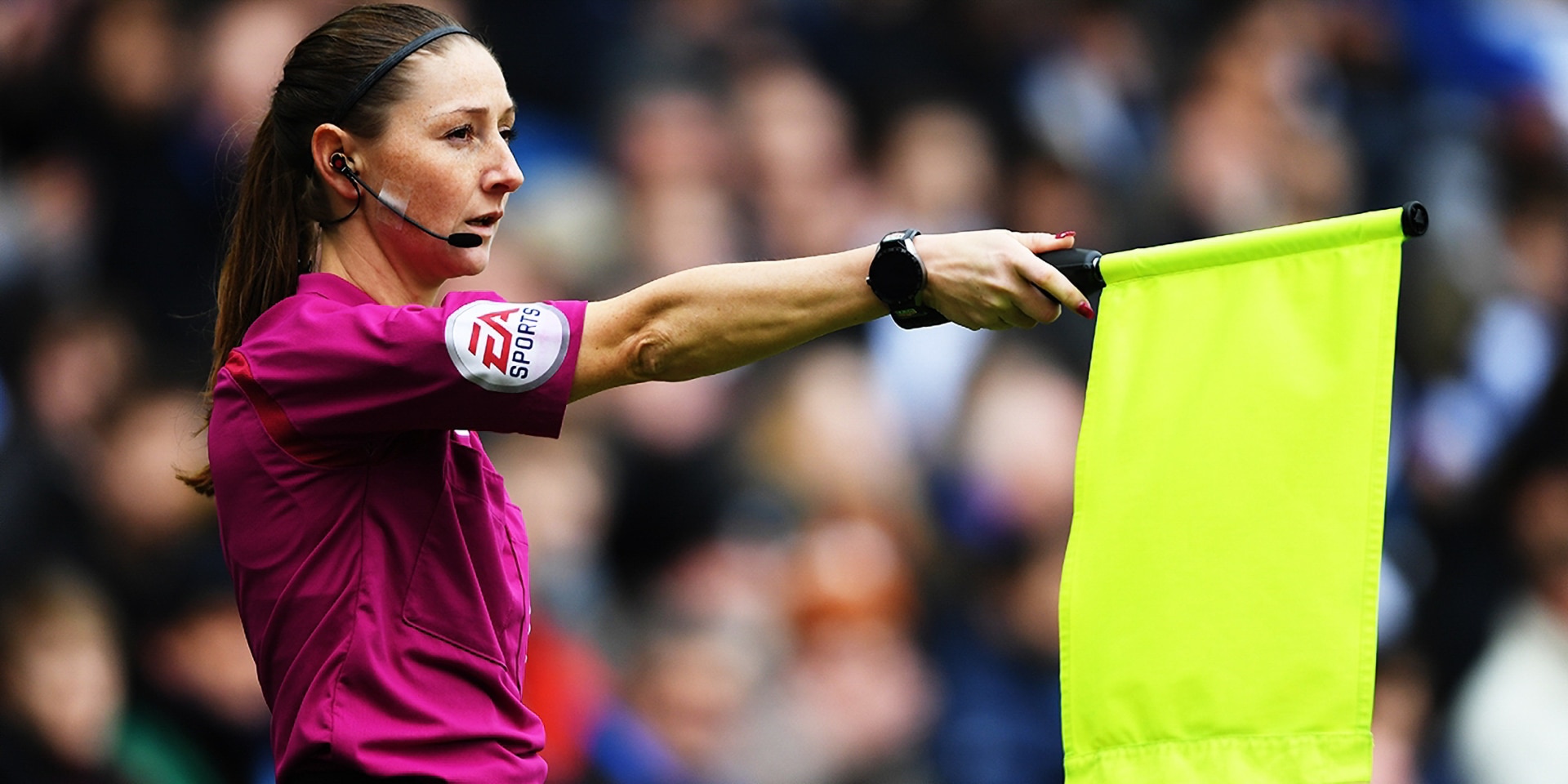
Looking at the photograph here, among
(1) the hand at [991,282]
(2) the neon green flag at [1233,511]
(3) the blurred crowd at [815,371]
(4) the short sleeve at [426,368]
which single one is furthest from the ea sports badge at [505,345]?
(3) the blurred crowd at [815,371]

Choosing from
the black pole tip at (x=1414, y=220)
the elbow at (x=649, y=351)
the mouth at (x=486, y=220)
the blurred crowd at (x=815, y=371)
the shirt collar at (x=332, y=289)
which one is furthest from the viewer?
the blurred crowd at (x=815, y=371)

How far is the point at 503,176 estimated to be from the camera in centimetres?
248

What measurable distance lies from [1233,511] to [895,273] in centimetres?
54

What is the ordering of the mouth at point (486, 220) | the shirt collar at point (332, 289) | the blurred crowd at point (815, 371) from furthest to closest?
1. the blurred crowd at point (815, 371)
2. the mouth at point (486, 220)
3. the shirt collar at point (332, 289)

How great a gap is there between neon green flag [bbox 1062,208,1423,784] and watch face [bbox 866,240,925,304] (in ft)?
1.01

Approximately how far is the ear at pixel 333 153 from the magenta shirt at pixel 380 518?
0.57 feet

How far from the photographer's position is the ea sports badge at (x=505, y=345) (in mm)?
2186

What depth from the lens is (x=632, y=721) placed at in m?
5.22

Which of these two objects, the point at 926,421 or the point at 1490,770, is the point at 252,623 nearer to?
the point at 926,421

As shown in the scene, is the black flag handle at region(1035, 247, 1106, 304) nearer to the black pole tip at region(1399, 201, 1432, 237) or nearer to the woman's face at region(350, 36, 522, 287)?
the black pole tip at region(1399, 201, 1432, 237)

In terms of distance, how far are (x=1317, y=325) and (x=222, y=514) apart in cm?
142

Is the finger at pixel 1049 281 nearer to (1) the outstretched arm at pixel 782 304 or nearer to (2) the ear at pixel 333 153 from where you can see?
(1) the outstretched arm at pixel 782 304

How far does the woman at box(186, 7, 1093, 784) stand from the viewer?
7.25 ft

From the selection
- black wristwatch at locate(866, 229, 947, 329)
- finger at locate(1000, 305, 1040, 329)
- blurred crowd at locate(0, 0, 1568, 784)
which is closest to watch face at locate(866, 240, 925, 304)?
black wristwatch at locate(866, 229, 947, 329)
